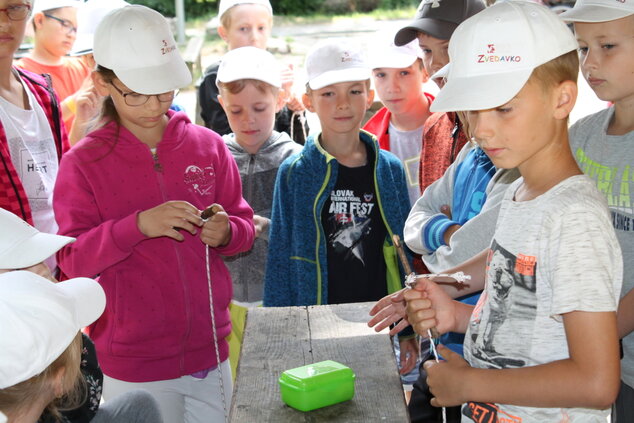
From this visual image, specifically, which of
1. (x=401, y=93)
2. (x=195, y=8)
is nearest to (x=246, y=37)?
(x=401, y=93)

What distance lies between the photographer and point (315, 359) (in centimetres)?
213

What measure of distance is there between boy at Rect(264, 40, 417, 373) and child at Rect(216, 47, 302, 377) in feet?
1.19

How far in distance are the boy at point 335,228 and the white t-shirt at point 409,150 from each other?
371 millimetres

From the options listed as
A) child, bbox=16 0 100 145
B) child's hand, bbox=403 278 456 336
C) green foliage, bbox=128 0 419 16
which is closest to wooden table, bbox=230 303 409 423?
child's hand, bbox=403 278 456 336

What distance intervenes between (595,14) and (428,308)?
103 centimetres

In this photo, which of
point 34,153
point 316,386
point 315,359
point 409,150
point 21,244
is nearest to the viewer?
point 316,386

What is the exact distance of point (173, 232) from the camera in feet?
8.68

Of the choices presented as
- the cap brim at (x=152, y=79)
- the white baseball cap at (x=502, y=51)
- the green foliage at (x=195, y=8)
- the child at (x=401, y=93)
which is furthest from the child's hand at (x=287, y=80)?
the green foliage at (x=195, y=8)

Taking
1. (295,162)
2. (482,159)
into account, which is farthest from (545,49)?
(295,162)

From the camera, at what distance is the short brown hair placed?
5.59 feet

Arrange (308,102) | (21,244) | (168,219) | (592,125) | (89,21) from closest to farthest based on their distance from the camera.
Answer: (21,244) < (592,125) < (168,219) < (308,102) < (89,21)

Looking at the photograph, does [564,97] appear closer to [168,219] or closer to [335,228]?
[168,219]

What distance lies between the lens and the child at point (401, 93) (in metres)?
3.85

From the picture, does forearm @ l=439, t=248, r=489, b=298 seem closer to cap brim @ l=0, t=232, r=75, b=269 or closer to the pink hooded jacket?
the pink hooded jacket
